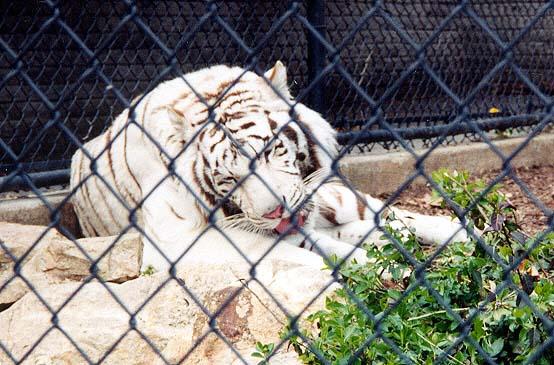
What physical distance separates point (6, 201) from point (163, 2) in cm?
180

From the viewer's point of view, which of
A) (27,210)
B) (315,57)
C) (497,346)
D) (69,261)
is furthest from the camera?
(315,57)

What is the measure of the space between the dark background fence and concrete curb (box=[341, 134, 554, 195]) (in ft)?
0.46

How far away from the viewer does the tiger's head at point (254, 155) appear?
3629 mm

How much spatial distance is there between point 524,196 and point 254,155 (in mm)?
2261

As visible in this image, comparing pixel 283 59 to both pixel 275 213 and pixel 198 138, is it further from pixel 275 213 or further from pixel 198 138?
pixel 275 213

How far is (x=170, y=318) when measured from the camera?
2611 mm

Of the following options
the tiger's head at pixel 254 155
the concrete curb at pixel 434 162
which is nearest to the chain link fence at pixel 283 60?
the concrete curb at pixel 434 162

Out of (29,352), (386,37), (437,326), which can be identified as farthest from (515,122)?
(29,352)

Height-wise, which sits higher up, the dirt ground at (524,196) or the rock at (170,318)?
the rock at (170,318)

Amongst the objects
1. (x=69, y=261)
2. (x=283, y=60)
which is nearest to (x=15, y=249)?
(x=69, y=261)

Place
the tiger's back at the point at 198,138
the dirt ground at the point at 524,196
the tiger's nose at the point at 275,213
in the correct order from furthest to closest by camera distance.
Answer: the dirt ground at the point at 524,196 < the tiger's back at the point at 198,138 < the tiger's nose at the point at 275,213

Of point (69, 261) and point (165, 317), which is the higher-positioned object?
point (165, 317)

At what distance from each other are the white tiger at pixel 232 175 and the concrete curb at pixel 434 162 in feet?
3.19

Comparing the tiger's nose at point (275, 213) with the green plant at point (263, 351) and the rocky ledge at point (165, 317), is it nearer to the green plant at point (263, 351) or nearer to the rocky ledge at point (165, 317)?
the rocky ledge at point (165, 317)
